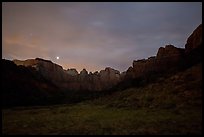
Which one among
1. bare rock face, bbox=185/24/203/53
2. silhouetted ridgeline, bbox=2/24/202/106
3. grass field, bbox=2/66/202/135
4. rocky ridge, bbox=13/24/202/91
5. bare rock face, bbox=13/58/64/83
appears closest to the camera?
grass field, bbox=2/66/202/135

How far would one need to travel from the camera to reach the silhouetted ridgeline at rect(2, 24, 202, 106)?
2210 inches

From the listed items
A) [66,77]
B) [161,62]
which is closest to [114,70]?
[66,77]

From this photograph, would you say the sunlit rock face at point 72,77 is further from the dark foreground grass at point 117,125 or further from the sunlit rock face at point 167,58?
the dark foreground grass at point 117,125

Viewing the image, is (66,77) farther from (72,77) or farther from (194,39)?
(194,39)

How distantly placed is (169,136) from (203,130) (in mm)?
2706

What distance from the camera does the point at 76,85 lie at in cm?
14338

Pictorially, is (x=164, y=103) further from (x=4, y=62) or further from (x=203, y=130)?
(x=4, y=62)

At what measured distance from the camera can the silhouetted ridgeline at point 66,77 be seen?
5613 cm

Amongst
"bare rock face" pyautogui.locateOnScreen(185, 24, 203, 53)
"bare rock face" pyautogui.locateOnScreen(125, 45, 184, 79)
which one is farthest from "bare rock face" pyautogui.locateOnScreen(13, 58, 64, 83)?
"bare rock face" pyautogui.locateOnScreen(185, 24, 203, 53)

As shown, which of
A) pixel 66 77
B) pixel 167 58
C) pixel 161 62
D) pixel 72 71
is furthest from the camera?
pixel 72 71

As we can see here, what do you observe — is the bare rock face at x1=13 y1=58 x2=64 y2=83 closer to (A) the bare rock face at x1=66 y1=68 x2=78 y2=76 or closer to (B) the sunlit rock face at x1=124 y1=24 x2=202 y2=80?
(A) the bare rock face at x1=66 y1=68 x2=78 y2=76

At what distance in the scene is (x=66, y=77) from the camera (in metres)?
148

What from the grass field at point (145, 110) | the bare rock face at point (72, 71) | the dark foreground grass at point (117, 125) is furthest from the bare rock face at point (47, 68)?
the dark foreground grass at point (117, 125)

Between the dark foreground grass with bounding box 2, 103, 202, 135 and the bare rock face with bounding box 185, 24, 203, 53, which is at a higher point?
the bare rock face with bounding box 185, 24, 203, 53
